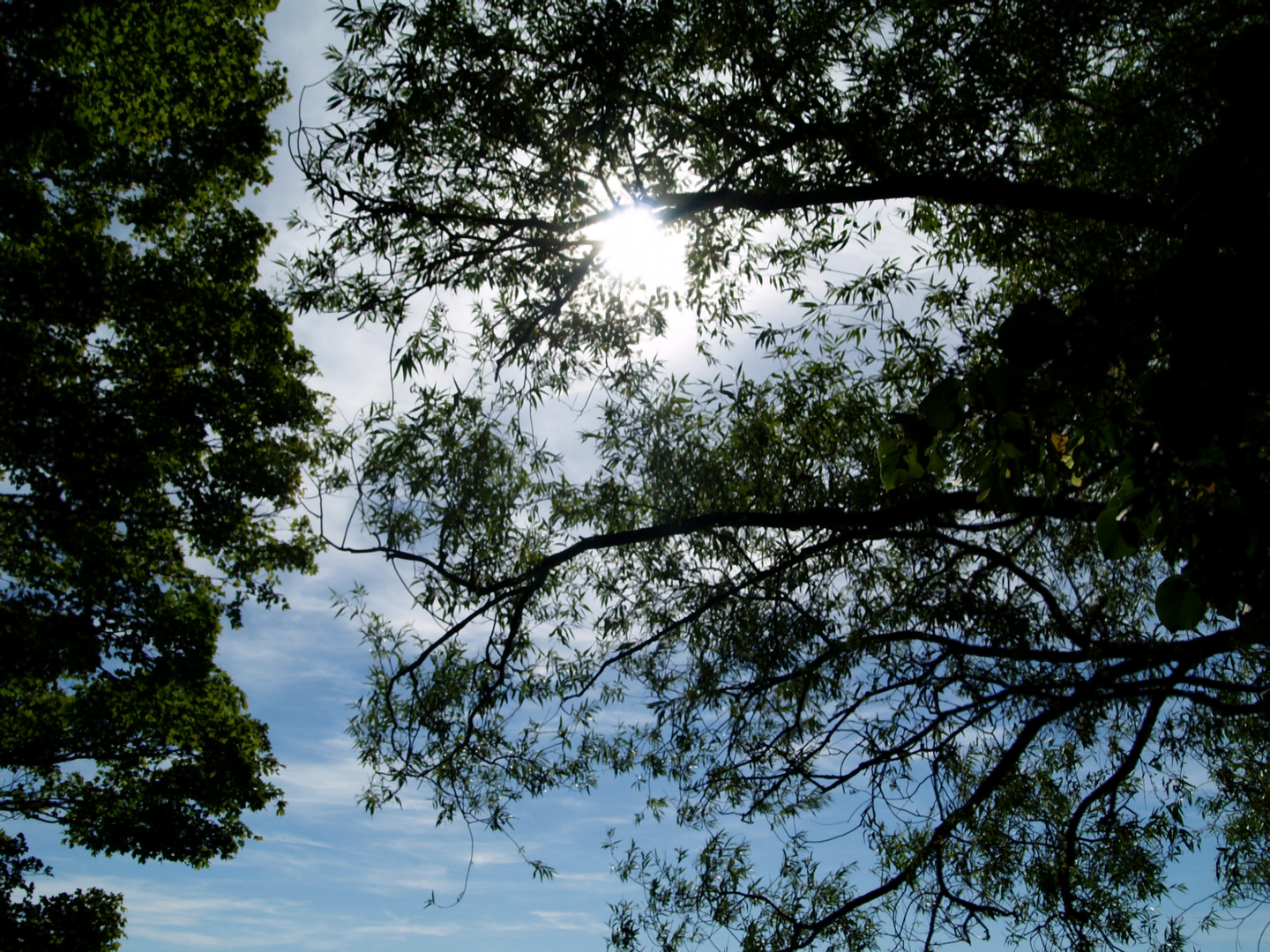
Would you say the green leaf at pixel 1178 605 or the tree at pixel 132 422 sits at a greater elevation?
the tree at pixel 132 422

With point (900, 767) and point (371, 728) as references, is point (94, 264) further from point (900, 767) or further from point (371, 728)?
point (900, 767)

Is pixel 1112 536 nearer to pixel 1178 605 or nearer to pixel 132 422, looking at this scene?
pixel 1178 605

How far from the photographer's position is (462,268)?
16.2ft

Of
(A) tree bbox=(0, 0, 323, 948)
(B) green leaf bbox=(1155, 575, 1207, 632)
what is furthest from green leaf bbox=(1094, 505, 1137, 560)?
(A) tree bbox=(0, 0, 323, 948)

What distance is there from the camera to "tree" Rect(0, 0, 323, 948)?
23.9ft

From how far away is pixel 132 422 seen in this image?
773 centimetres

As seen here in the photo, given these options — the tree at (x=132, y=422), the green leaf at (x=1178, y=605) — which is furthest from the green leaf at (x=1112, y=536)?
the tree at (x=132, y=422)

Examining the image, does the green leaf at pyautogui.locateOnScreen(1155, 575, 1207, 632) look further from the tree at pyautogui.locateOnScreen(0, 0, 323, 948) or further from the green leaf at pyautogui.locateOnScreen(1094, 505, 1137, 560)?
the tree at pyautogui.locateOnScreen(0, 0, 323, 948)

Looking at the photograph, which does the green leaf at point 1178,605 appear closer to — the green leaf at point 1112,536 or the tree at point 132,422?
the green leaf at point 1112,536

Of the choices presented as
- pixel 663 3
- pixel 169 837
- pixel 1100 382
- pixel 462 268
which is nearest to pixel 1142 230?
pixel 663 3

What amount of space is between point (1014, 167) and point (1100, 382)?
3601 millimetres

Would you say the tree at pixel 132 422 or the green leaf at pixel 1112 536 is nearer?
the green leaf at pixel 1112 536

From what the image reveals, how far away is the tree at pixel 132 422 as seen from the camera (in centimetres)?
728

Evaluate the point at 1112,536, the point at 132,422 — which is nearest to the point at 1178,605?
the point at 1112,536
